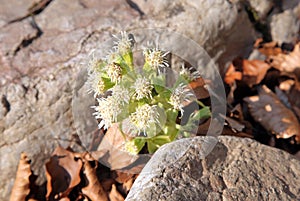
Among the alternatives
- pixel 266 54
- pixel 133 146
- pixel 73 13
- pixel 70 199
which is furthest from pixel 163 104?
pixel 266 54

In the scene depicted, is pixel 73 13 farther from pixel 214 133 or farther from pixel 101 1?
pixel 214 133

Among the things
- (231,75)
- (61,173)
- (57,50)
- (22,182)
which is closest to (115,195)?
(61,173)

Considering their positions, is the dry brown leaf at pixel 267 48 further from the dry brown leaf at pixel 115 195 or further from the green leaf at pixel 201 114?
the dry brown leaf at pixel 115 195

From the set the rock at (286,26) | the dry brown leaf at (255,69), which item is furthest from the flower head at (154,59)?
the rock at (286,26)

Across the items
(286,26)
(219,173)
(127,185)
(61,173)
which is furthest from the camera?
(286,26)

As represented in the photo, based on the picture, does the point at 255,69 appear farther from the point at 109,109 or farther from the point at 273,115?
the point at 109,109

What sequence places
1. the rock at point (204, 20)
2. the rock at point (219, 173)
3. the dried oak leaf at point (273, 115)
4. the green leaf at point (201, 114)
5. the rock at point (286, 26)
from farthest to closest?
1. the rock at point (286, 26)
2. the rock at point (204, 20)
3. the dried oak leaf at point (273, 115)
4. the green leaf at point (201, 114)
5. the rock at point (219, 173)

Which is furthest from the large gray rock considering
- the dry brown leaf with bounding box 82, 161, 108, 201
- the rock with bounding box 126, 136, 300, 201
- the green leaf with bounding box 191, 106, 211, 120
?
the rock with bounding box 126, 136, 300, 201
